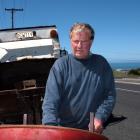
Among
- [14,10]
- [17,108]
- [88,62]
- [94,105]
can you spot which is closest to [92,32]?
[88,62]

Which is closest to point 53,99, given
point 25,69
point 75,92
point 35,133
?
point 75,92

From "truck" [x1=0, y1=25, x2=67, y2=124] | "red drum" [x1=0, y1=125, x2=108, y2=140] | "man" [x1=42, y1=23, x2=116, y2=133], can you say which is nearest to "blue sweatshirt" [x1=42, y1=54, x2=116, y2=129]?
"man" [x1=42, y1=23, x2=116, y2=133]

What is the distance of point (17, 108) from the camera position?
30.0ft

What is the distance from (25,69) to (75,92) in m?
5.38

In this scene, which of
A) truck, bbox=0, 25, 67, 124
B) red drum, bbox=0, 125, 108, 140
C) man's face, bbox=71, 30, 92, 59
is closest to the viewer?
red drum, bbox=0, 125, 108, 140

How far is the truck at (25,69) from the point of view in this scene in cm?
907

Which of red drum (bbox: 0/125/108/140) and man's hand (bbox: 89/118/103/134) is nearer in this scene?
red drum (bbox: 0/125/108/140)

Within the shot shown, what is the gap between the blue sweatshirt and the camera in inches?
187

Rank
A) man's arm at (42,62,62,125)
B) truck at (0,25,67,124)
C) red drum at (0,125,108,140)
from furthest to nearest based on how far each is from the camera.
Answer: truck at (0,25,67,124), man's arm at (42,62,62,125), red drum at (0,125,108,140)

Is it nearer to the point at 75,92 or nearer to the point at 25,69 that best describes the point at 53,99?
the point at 75,92

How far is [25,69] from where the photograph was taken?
10.1 m

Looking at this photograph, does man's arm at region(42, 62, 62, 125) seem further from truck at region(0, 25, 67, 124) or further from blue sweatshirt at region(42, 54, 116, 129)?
truck at region(0, 25, 67, 124)

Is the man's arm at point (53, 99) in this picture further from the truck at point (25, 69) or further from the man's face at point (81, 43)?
the truck at point (25, 69)

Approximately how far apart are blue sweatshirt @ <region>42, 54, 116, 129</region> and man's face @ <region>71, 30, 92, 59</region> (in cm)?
9
